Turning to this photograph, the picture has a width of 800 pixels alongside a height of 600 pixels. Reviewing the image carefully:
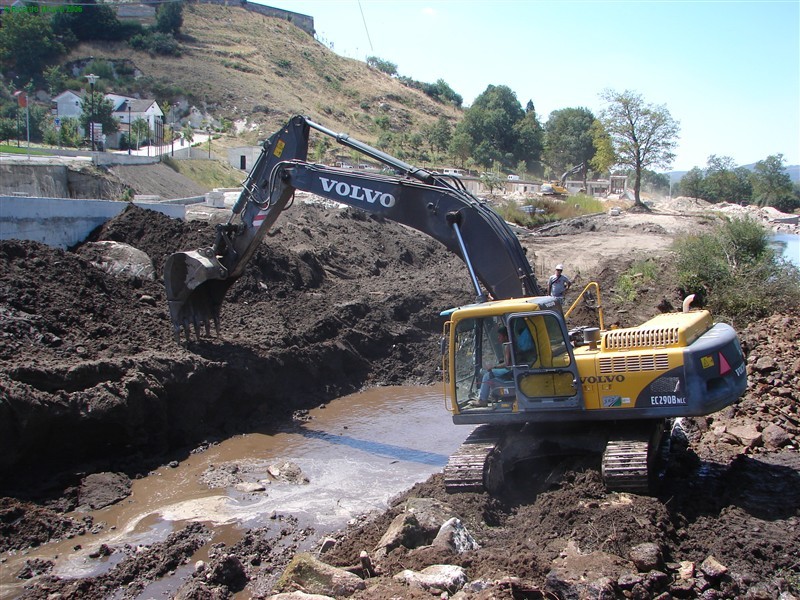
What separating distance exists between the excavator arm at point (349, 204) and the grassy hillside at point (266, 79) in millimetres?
55546

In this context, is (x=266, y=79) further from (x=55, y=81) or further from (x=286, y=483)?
(x=286, y=483)

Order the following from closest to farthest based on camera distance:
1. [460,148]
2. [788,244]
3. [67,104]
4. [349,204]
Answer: [349,204] < [788,244] < [67,104] < [460,148]

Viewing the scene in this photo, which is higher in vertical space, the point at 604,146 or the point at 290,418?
the point at 604,146

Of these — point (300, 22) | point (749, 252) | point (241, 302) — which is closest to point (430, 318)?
point (241, 302)

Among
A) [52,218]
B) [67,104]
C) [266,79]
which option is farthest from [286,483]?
[266,79]

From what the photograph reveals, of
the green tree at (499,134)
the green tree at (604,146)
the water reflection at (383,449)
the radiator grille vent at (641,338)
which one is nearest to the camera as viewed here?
the radiator grille vent at (641,338)

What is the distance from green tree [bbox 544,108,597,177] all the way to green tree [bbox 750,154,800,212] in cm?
1886

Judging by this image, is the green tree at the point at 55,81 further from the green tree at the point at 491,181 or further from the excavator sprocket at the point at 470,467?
the excavator sprocket at the point at 470,467

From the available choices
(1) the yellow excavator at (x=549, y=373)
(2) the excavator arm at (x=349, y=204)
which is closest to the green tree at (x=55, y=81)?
(2) the excavator arm at (x=349, y=204)

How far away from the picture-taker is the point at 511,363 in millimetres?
8508

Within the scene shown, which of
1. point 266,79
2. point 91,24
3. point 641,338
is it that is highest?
point 91,24

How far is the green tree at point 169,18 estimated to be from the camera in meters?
95.4

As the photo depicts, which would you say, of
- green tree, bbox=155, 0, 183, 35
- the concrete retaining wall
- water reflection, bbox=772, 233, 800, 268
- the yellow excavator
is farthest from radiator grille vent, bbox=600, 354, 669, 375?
green tree, bbox=155, 0, 183, 35

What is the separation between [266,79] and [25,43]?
25.7 m
